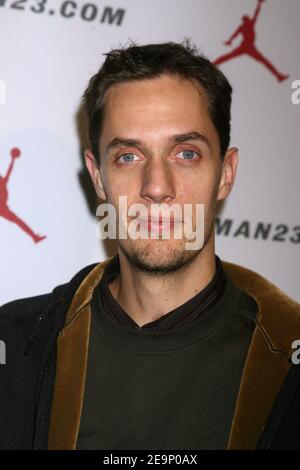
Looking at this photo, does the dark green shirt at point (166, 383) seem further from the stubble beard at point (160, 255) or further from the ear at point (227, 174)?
the ear at point (227, 174)

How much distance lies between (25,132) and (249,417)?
4.40 feet

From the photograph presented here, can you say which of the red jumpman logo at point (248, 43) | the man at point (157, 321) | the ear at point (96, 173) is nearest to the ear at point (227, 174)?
the man at point (157, 321)

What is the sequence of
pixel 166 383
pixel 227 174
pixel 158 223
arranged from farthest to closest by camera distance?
pixel 227 174 < pixel 158 223 < pixel 166 383

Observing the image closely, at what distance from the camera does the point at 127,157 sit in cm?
184

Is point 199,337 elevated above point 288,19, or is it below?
below

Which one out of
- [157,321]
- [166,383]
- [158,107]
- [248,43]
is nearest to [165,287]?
[157,321]

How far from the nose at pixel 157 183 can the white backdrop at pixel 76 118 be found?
70 centimetres

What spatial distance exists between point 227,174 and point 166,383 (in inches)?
27.2

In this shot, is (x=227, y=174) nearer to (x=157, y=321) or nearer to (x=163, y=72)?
(x=163, y=72)

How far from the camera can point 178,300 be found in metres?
1.85

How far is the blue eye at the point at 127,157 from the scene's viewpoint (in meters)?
1.83
